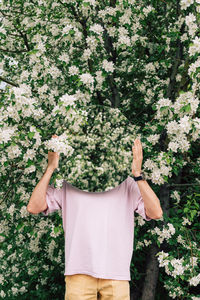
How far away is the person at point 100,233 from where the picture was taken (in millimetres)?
2234

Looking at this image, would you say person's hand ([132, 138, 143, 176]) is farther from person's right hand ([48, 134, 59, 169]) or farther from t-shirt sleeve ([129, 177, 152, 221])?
person's right hand ([48, 134, 59, 169])

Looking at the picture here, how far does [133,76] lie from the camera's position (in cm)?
495

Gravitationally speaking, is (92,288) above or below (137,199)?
below

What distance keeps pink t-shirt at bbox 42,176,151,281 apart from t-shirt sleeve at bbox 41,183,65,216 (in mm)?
87

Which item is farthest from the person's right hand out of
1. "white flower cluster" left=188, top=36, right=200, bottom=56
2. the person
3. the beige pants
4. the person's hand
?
"white flower cluster" left=188, top=36, right=200, bottom=56

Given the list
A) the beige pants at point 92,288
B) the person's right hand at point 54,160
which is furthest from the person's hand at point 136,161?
the beige pants at point 92,288

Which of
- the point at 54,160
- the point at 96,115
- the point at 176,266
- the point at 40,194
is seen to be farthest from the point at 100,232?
the point at 176,266

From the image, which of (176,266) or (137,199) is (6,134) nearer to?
(137,199)

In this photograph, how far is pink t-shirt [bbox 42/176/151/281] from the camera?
2.24 metres

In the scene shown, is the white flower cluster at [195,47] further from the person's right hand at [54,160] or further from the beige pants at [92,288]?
the beige pants at [92,288]

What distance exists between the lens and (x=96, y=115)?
2.57 m

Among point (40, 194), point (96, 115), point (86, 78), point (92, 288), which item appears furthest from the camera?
point (86, 78)

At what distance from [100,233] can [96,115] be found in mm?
897

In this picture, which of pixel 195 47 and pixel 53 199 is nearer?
pixel 53 199
